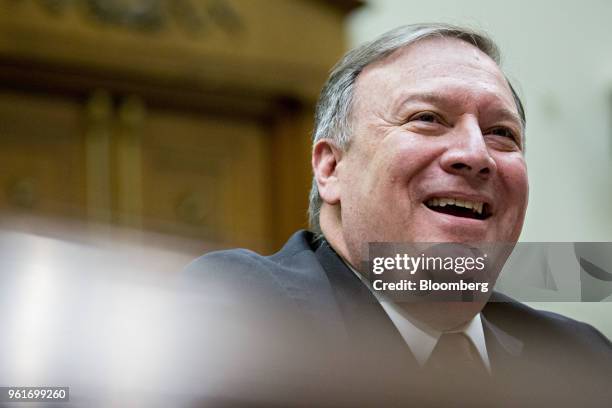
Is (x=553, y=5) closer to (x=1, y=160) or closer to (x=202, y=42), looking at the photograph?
(x=202, y=42)

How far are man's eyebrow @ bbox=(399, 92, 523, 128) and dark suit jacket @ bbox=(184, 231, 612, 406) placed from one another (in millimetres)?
117

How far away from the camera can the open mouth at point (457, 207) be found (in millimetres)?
649

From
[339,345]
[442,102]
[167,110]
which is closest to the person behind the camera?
[339,345]

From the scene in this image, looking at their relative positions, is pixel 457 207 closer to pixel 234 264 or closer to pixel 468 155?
pixel 468 155

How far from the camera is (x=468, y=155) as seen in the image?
651 millimetres

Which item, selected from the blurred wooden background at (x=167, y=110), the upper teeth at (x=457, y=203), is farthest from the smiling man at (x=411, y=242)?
the blurred wooden background at (x=167, y=110)

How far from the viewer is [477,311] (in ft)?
2.13

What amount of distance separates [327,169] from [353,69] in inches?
2.9

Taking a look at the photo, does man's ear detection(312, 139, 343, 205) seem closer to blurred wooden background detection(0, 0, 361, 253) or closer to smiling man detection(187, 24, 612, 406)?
smiling man detection(187, 24, 612, 406)

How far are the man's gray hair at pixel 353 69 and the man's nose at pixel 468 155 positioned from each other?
0.08 metres

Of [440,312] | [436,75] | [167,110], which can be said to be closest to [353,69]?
[436,75]

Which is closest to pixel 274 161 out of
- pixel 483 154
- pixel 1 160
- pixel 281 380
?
pixel 1 160

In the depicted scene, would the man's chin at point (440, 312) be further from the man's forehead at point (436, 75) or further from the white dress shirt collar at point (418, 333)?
the man's forehead at point (436, 75)

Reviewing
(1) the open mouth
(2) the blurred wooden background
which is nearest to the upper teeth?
(1) the open mouth
